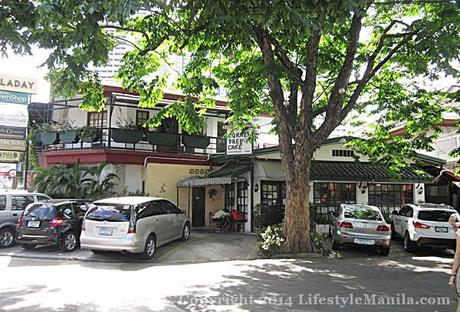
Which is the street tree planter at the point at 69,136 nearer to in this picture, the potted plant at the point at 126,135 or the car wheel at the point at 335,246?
the potted plant at the point at 126,135

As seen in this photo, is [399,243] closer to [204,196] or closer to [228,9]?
[204,196]

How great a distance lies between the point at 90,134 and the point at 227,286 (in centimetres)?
1227

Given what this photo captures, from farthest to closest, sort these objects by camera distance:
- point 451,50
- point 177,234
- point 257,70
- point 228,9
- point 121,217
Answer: point 177,234
point 257,70
point 121,217
point 451,50
point 228,9

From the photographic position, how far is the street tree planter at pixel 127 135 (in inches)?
722

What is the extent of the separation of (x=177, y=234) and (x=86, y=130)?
733cm

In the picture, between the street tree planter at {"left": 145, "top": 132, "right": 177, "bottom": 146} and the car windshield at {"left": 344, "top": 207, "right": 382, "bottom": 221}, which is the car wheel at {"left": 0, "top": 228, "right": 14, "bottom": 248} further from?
the car windshield at {"left": 344, "top": 207, "right": 382, "bottom": 221}

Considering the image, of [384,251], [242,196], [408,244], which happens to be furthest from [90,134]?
[408,244]

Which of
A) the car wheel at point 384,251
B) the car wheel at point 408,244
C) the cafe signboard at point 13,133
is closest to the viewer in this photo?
the car wheel at point 384,251

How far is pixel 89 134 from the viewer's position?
18312mm

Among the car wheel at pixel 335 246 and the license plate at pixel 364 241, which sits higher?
the license plate at pixel 364 241

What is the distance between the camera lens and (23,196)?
1437 centimetres

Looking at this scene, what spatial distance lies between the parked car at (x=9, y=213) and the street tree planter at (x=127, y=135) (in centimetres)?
507

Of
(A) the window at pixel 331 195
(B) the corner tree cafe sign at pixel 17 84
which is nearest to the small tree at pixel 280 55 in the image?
(A) the window at pixel 331 195

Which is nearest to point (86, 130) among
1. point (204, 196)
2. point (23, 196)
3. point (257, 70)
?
point (23, 196)
